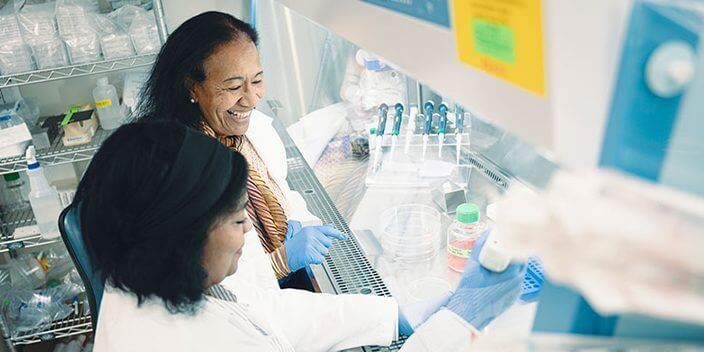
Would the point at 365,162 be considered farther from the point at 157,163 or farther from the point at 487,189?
the point at 157,163

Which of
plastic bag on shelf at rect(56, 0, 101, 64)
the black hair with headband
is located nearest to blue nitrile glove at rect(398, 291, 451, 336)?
the black hair with headband

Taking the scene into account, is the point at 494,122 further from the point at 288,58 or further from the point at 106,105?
the point at 106,105

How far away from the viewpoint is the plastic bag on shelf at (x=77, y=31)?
2846mm

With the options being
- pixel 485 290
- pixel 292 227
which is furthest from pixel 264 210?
pixel 485 290

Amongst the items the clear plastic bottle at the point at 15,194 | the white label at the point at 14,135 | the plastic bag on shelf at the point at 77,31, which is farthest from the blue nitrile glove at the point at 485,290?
the clear plastic bottle at the point at 15,194

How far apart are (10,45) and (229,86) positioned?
1319mm

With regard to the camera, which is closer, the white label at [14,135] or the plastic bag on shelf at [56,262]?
the white label at [14,135]

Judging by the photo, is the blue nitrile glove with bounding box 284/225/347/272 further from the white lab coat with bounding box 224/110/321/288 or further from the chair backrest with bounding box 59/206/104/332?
the chair backrest with bounding box 59/206/104/332

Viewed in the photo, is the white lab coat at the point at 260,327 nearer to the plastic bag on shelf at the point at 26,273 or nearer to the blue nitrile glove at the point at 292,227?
the blue nitrile glove at the point at 292,227

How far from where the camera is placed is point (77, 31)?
9.37ft

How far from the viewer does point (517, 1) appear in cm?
63

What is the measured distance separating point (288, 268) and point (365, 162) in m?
0.45

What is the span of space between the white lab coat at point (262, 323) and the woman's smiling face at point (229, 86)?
496 millimetres

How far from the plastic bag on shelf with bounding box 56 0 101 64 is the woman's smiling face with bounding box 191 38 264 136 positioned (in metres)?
1.02
